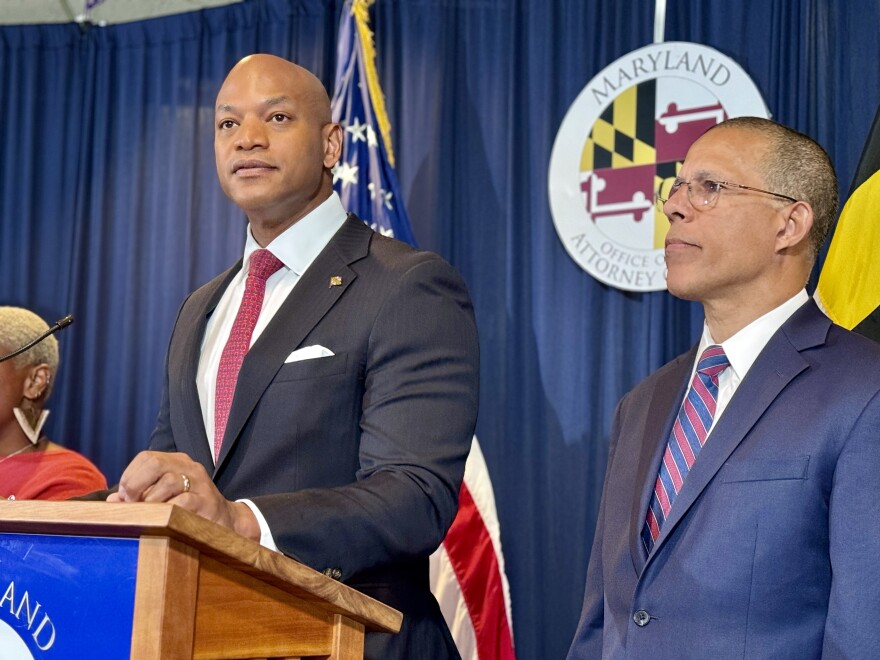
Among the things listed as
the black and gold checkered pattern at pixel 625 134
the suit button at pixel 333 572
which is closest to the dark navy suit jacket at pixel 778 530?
the suit button at pixel 333 572

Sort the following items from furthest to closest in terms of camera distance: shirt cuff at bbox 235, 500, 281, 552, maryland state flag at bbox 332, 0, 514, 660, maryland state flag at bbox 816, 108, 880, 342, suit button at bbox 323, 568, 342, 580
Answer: maryland state flag at bbox 332, 0, 514, 660, maryland state flag at bbox 816, 108, 880, 342, suit button at bbox 323, 568, 342, 580, shirt cuff at bbox 235, 500, 281, 552

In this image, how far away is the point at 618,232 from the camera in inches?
170

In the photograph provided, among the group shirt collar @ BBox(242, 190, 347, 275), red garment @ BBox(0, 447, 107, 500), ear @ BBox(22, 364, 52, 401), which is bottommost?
red garment @ BBox(0, 447, 107, 500)

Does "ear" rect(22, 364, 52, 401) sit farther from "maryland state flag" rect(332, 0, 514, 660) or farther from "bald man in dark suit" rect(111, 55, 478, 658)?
"bald man in dark suit" rect(111, 55, 478, 658)

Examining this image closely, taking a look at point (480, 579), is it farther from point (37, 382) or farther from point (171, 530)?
point (171, 530)

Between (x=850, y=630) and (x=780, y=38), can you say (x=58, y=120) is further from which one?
(x=850, y=630)

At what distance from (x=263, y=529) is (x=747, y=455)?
0.88 metres

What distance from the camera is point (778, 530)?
1.90 meters

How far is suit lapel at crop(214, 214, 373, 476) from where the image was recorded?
1.89 m

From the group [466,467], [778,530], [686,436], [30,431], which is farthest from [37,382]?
[778,530]

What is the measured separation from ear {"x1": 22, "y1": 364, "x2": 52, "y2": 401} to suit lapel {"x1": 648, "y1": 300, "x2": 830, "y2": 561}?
223 centimetres

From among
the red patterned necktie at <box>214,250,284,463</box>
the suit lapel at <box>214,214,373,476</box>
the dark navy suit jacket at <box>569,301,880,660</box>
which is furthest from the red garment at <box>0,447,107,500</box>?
the dark navy suit jacket at <box>569,301,880,660</box>

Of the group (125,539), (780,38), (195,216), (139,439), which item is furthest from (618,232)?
(125,539)

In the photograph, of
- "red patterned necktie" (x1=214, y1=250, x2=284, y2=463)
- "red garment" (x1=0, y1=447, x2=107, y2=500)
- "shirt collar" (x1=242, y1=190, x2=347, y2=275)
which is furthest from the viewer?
"red garment" (x1=0, y1=447, x2=107, y2=500)
